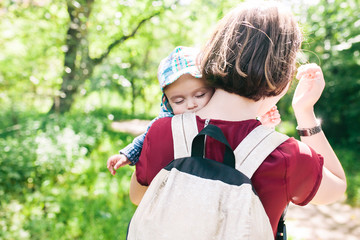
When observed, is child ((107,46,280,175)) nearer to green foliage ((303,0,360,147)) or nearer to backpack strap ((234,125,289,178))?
backpack strap ((234,125,289,178))

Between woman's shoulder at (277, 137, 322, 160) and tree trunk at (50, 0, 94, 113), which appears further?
tree trunk at (50, 0, 94, 113)

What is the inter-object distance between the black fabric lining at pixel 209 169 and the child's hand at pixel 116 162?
1.56 ft

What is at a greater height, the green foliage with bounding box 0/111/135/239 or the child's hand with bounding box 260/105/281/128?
the child's hand with bounding box 260/105/281/128

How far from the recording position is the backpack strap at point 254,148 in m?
0.98

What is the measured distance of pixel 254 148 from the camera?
1000mm

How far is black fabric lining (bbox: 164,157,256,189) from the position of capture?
3.15 ft

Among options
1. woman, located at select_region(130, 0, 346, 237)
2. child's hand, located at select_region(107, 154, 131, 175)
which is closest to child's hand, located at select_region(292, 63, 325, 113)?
woman, located at select_region(130, 0, 346, 237)

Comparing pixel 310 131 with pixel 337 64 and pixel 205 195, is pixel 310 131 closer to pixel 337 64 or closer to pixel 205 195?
pixel 205 195

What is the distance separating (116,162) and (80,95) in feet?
12.9

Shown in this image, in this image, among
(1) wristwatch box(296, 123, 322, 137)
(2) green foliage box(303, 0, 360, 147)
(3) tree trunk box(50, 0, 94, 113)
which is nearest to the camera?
(1) wristwatch box(296, 123, 322, 137)

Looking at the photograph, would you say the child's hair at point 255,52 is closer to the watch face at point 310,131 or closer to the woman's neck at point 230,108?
the woman's neck at point 230,108

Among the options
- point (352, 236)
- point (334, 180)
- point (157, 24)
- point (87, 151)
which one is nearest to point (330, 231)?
point (352, 236)

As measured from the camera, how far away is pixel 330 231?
3.96 m

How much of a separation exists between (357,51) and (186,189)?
6.46 metres
